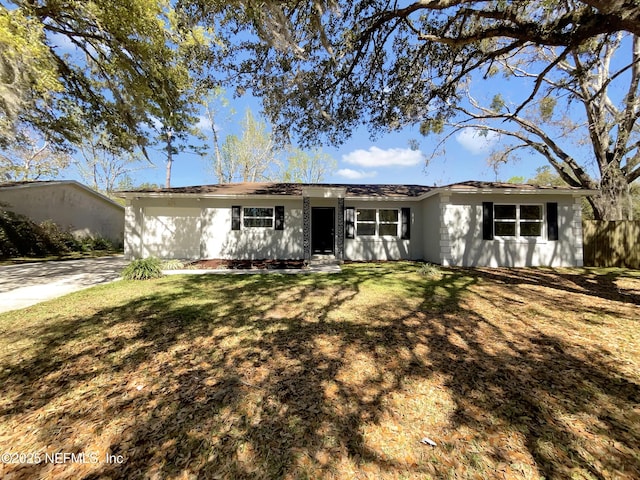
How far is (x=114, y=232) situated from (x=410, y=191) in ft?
65.4

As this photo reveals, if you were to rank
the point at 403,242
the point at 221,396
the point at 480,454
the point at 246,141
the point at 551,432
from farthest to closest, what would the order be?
the point at 246,141 < the point at 403,242 < the point at 221,396 < the point at 551,432 < the point at 480,454

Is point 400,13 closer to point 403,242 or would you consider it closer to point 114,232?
point 403,242

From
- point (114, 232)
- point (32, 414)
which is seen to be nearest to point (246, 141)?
point (114, 232)

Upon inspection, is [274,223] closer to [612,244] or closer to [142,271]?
[142,271]

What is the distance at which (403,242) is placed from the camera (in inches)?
466

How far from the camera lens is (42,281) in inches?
296

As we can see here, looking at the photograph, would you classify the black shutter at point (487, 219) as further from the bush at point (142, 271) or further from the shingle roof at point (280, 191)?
the bush at point (142, 271)

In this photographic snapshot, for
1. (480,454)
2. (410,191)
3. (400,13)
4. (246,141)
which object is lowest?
(480,454)

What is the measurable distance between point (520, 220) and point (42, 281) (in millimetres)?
15174

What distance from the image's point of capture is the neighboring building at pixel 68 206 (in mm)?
14137

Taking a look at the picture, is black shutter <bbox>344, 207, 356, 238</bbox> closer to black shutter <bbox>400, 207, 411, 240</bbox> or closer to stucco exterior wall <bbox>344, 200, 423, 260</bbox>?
stucco exterior wall <bbox>344, 200, 423, 260</bbox>

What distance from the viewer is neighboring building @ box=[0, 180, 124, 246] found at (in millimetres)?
14137

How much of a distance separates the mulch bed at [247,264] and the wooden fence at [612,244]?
11.0 m

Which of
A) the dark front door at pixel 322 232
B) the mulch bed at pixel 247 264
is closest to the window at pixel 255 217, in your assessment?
the mulch bed at pixel 247 264
